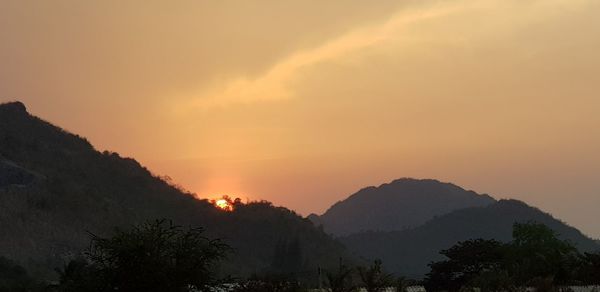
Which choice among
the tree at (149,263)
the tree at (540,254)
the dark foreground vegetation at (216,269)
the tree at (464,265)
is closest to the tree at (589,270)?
the dark foreground vegetation at (216,269)

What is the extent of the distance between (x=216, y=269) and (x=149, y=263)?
3960mm

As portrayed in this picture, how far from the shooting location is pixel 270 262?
19312 centimetres

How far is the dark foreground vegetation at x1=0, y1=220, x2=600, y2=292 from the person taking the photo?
22344 millimetres

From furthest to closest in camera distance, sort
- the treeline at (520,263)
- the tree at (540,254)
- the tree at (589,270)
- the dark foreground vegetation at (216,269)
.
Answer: the tree at (540,254), the treeline at (520,263), the tree at (589,270), the dark foreground vegetation at (216,269)

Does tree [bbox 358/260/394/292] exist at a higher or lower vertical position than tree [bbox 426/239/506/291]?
lower

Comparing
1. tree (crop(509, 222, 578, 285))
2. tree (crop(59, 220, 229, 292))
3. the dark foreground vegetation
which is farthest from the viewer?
tree (crop(509, 222, 578, 285))

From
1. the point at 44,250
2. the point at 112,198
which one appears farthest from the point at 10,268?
the point at 112,198

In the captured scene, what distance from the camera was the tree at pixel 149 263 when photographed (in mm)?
22219

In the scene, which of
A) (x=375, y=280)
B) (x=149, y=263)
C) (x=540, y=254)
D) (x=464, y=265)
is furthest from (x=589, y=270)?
(x=149, y=263)

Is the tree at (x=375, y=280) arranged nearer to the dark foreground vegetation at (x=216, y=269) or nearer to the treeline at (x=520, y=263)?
the dark foreground vegetation at (x=216, y=269)

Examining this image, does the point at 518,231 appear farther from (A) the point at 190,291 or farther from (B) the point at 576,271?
(A) the point at 190,291

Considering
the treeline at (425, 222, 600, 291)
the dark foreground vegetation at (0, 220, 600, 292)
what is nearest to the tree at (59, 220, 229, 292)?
the dark foreground vegetation at (0, 220, 600, 292)

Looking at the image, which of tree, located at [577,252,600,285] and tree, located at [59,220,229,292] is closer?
tree, located at [59,220,229,292]

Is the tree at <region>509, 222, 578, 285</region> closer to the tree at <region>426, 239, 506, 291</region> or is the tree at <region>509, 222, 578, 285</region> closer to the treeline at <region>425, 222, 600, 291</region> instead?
the treeline at <region>425, 222, 600, 291</region>
